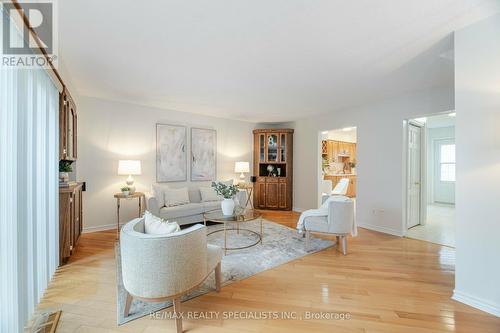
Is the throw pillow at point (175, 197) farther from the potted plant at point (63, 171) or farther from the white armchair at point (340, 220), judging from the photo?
the white armchair at point (340, 220)

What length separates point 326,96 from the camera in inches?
168

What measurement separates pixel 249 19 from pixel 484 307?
3292 millimetres

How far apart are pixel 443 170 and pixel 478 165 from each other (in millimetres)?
6916

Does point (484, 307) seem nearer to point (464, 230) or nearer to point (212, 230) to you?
point (464, 230)

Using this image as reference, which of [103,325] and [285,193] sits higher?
[285,193]

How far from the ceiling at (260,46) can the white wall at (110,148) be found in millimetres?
523

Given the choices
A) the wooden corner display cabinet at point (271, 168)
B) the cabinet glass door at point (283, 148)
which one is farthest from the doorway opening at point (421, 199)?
the cabinet glass door at point (283, 148)

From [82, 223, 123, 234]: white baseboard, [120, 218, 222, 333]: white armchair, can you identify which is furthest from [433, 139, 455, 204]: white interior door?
[82, 223, 123, 234]: white baseboard

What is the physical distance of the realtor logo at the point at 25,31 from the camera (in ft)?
5.42

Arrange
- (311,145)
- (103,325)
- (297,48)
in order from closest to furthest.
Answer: (103,325), (297,48), (311,145)

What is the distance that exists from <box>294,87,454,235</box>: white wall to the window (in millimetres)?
4733

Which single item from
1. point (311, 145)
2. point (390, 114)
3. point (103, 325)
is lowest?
point (103, 325)

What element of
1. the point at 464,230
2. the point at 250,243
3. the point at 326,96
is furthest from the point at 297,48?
the point at 250,243

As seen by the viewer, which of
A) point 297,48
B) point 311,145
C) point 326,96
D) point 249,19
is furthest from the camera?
point 311,145
